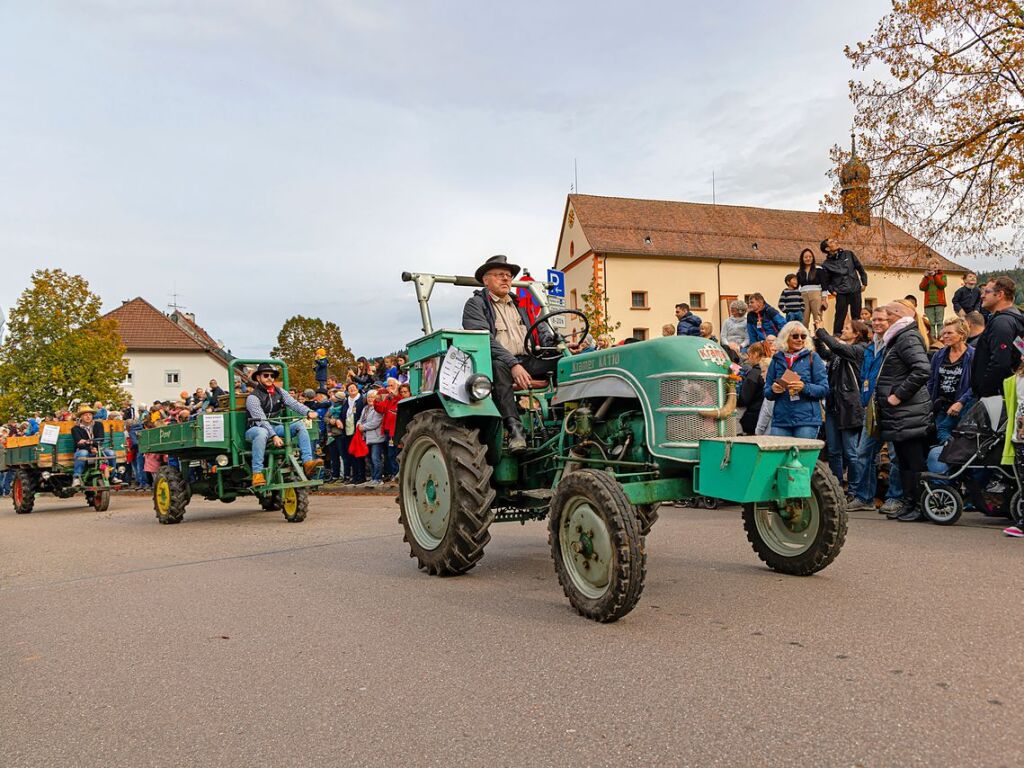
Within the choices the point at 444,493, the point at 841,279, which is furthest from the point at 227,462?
the point at 841,279

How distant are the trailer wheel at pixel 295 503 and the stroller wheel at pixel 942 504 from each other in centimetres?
695

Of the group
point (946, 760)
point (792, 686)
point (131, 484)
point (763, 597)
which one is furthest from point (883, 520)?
point (131, 484)

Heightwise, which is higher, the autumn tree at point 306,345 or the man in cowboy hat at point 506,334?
the autumn tree at point 306,345

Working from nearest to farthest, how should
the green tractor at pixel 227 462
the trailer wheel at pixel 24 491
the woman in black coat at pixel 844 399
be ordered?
the woman in black coat at pixel 844 399, the green tractor at pixel 227 462, the trailer wheel at pixel 24 491

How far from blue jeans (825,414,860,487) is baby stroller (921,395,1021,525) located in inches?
47.8

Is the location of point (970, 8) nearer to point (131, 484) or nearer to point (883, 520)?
point (883, 520)

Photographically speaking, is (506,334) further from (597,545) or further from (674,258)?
(674,258)

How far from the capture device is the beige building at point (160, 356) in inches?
2436

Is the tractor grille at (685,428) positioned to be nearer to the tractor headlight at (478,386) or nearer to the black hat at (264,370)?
the tractor headlight at (478,386)

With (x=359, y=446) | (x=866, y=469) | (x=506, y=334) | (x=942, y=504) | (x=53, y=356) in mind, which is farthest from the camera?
(x=53, y=356)

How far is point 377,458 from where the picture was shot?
14.3m

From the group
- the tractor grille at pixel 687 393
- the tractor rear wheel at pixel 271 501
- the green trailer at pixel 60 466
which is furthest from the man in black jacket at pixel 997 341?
the green trailer at pixel 60 466

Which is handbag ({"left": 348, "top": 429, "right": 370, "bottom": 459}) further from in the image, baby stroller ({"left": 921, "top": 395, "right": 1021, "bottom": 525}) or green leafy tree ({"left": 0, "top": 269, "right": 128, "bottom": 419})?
green leafy tree ({"left": 0, "top": 269, "right": 128, "bottom": 419})

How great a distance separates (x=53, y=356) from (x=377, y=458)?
121 ft
